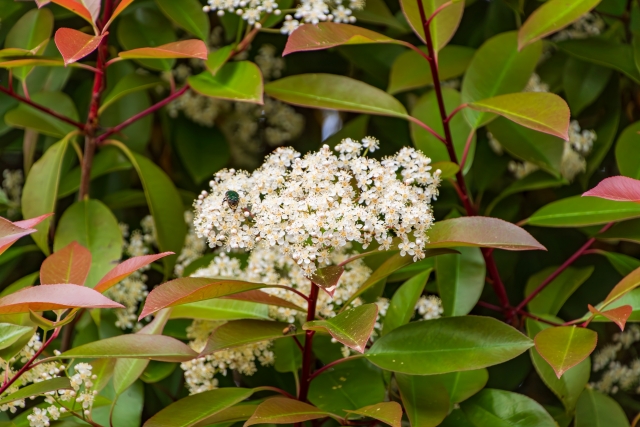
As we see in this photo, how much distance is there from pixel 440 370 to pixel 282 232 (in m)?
0.27

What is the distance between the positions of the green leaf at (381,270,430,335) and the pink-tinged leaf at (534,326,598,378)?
0.64 ft

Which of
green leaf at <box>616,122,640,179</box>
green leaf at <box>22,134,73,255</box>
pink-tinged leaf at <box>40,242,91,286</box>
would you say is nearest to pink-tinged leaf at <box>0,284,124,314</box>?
pink-tinged leaf at <box>40,242,91,286</box>

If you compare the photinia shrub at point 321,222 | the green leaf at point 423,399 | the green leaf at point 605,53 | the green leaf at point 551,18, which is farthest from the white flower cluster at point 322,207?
the green leaf at point 605,53

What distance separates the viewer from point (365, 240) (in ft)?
2.87

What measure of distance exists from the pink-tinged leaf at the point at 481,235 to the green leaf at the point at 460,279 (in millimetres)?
204

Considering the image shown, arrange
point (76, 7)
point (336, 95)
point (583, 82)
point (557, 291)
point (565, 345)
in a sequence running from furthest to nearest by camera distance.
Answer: point (583, 82) → point (557, 291) → point (336, 95) → point (76, 7) → point (565, 345)

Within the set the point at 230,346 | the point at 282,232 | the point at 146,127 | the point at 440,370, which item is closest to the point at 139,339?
the point at 230,346

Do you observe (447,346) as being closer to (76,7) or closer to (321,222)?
(321,222)

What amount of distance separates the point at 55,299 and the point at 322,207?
1.05ft

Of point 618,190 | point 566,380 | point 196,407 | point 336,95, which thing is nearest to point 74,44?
point 336,95

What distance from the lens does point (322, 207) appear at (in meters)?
0.84

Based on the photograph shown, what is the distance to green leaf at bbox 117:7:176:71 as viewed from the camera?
1.30 meters

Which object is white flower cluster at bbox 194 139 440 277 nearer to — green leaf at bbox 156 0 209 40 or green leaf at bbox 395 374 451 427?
green leaf at bbox 395 374 451 427

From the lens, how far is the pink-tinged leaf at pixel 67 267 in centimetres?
96
